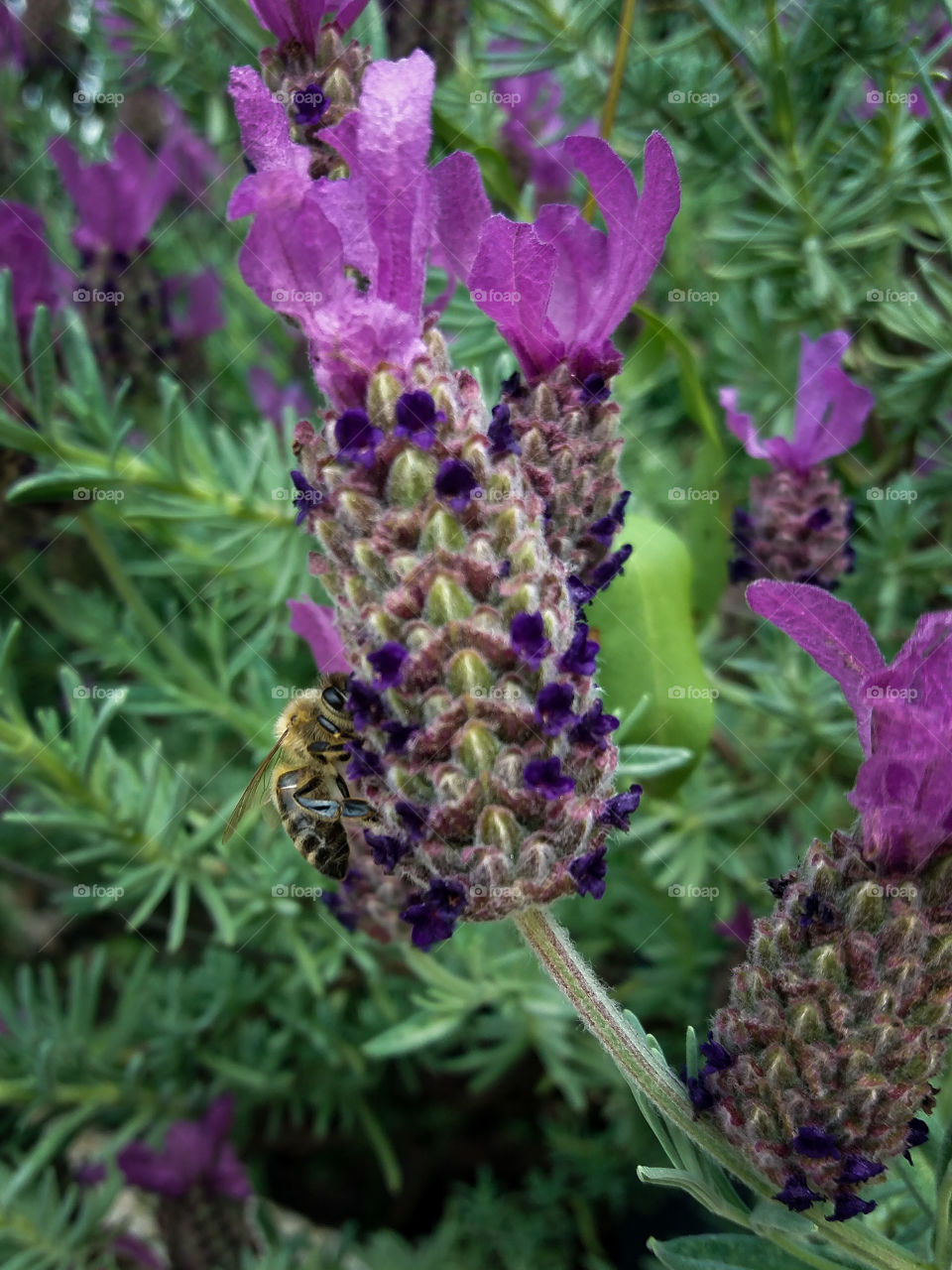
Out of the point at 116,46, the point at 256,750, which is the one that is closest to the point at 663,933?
the point at 256,750

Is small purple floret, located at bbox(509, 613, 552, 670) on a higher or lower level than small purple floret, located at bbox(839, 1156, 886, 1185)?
higher

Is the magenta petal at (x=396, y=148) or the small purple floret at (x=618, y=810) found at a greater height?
the magenta petal at (x=396, y=148)

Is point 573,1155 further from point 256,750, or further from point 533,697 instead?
point 533,697
